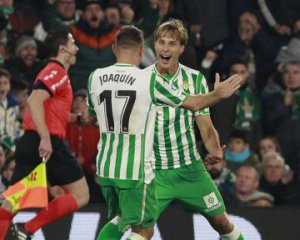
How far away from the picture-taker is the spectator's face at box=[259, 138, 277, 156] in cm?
1287

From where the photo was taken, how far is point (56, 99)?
10227 millimetres

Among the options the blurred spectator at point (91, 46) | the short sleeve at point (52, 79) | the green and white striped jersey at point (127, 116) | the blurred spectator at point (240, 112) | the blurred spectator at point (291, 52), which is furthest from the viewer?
the blurred spectator at point (291, 52)

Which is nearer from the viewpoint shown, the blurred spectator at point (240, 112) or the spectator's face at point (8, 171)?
the spectator's face at point (8, 171)

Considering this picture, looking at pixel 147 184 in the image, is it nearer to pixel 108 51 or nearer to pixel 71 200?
pixel 71 200

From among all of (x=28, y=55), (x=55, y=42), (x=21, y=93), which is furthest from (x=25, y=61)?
(x=55, y=42)

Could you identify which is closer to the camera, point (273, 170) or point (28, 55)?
point (273, 170)

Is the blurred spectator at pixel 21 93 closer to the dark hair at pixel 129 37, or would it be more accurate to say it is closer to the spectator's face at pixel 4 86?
the spectator's face at pixel 4 86

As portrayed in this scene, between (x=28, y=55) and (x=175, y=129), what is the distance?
458 cm

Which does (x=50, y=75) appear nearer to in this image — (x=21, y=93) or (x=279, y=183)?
(x=21, y=93)

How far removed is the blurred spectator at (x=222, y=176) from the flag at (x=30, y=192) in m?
2.70

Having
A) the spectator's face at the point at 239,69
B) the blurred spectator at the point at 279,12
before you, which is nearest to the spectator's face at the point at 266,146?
the spectator's face at the point at 239,69

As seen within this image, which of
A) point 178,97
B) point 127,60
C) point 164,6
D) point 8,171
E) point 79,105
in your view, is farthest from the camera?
point 164,6

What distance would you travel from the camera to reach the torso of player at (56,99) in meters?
10.1

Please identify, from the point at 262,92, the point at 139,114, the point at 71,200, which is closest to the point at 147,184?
the point at 139,114
